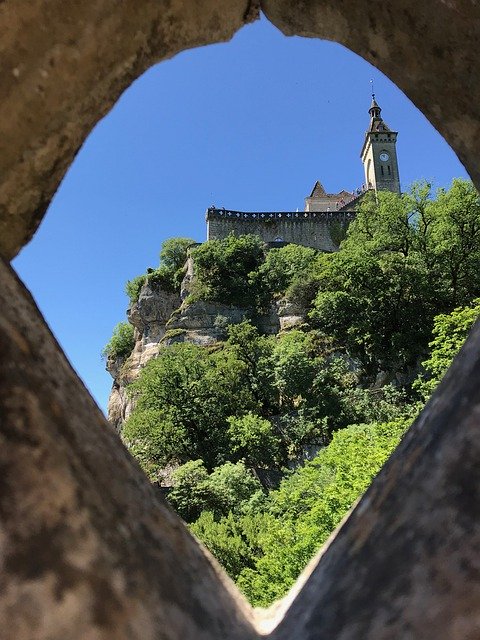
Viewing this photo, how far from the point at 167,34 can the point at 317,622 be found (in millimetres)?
2104

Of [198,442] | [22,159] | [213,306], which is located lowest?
[198,442]

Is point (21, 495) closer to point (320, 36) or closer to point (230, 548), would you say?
point (320, 36)

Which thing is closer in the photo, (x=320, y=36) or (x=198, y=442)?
(x=320, y=36)

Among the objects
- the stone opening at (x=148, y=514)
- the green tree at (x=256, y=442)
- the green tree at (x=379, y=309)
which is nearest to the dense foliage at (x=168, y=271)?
the green tree at (x=379, y=309)

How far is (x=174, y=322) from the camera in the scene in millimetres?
34531

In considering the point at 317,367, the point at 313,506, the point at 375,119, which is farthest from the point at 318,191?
the point at 313,506

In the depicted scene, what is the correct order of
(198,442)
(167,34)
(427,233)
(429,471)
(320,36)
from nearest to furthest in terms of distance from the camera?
(429,471) < (167,34) < (320,36) < (198,442) < (427,233)

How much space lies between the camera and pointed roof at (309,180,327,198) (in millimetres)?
59906

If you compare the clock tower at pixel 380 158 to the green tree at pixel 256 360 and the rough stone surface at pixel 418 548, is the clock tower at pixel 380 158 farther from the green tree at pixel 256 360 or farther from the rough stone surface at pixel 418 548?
the rough stone surface at pixel 418 548

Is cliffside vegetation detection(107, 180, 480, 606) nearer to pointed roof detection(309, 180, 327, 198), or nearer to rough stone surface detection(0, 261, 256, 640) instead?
rough stone surface detection(0, 261, 256, 640)

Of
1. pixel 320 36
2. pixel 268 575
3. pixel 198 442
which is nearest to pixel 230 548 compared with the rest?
pixel 268 575

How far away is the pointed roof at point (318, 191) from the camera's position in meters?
59.9

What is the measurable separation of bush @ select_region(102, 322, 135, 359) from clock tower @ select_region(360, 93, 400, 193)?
26726 mm

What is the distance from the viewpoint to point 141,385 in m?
28.4
